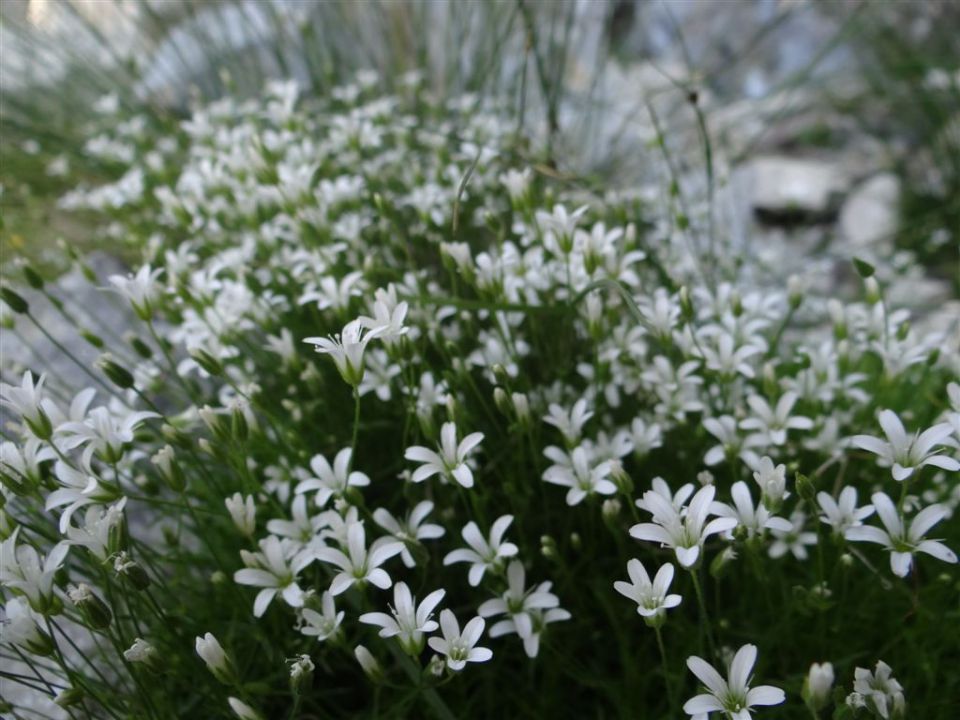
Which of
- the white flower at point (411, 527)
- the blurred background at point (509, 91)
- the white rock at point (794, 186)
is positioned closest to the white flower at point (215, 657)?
the white flower at point (411, 527)

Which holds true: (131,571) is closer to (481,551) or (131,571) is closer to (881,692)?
(481,551)

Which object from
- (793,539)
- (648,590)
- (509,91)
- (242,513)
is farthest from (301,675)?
(509,91)

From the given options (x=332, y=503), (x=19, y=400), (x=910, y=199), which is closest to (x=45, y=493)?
(x=19, y=400)

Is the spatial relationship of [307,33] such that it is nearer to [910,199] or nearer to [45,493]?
[45,493]

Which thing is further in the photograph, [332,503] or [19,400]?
[332,503]

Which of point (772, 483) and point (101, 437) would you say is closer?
point (772, 483)

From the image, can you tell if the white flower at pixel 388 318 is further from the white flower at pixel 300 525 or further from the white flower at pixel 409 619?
the white flower at pixel 409 619

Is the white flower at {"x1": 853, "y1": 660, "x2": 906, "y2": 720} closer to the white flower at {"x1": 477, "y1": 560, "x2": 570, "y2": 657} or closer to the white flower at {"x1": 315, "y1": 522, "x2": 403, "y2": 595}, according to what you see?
the white flower at {"x1": 477, "y1": 560, "x2": 570, "y2": 657}
